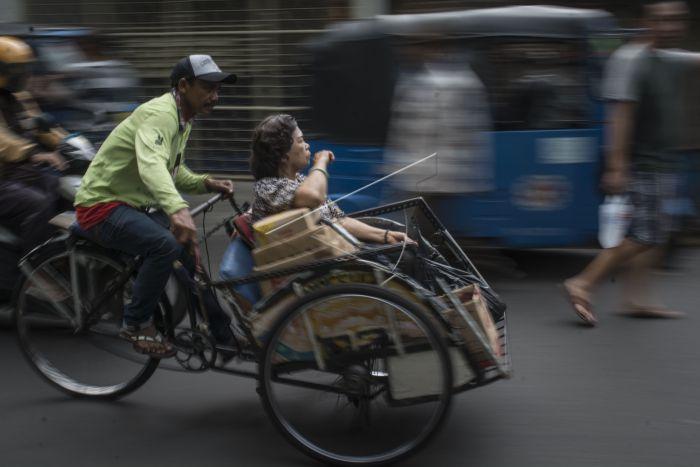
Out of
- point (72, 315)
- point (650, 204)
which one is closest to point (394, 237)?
point (72, 315)

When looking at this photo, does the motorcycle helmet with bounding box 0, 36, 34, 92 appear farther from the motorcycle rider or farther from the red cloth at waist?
the red cloth at waist

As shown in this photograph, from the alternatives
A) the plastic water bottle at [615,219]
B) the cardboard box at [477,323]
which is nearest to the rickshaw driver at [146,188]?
the cardboard box at [477,323]

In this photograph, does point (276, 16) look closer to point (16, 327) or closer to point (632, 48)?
point (632, 48)

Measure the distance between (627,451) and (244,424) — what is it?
1657mm

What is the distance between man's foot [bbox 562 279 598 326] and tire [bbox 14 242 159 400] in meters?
2.51

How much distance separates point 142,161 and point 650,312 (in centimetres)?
323

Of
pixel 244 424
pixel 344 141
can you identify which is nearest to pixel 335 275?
pixel 244 424

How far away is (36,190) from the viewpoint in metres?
4.98

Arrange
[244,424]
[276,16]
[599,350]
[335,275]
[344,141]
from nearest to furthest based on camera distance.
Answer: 1. [335,275]
2. [244,424]
3. [599,350]
4. [344,141]
5. [276,16]

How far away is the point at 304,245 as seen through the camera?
11.1 ft

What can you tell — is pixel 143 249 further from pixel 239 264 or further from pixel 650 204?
pixel 650 204

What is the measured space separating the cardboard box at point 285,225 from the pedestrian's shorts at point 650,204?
2.43 metres

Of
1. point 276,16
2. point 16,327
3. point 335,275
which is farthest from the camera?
point 276,16

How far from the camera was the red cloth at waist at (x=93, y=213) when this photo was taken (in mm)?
3855
